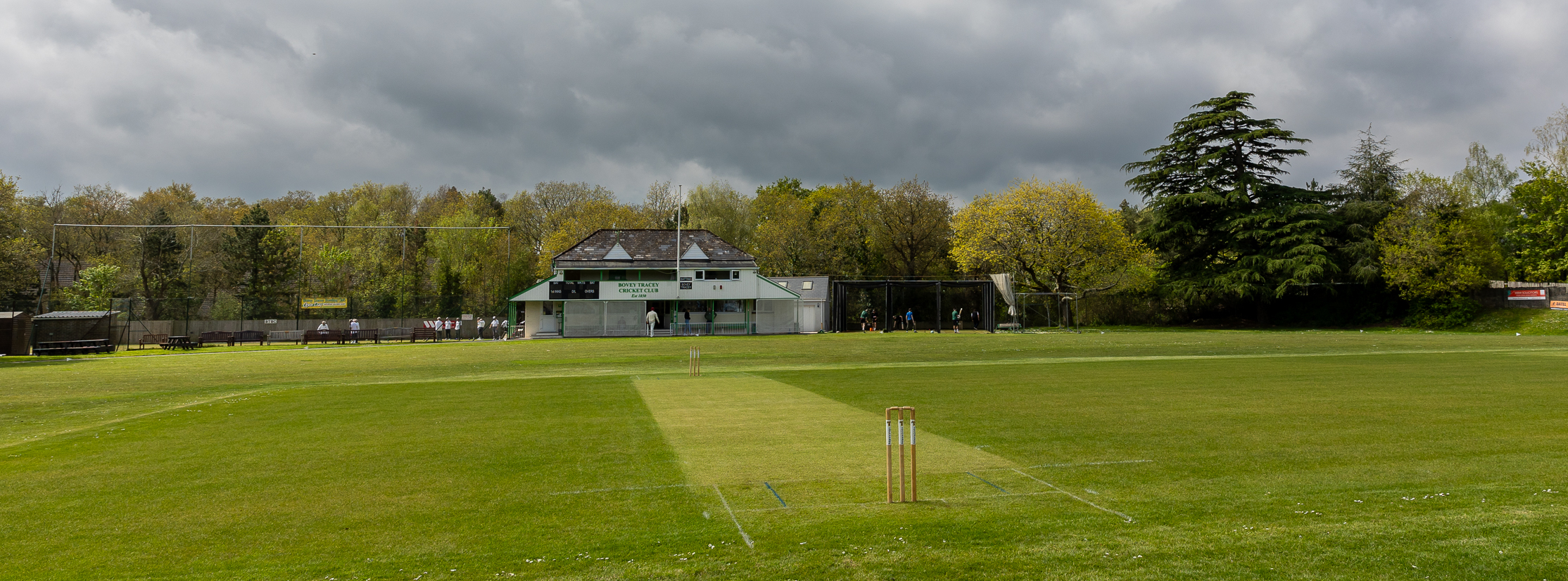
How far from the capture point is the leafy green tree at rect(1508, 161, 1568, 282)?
1734 inches

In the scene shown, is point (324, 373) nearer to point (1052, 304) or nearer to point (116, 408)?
point (116, 408)

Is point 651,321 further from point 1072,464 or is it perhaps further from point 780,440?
point 1072,464

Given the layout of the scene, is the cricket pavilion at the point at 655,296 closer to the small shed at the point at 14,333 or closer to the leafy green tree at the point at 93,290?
the small shed at the point at 14,333

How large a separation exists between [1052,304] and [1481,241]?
2458 centimetres

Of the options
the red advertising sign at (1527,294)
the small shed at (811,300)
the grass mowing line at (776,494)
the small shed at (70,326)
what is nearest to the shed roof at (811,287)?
the small shed at (811,300)

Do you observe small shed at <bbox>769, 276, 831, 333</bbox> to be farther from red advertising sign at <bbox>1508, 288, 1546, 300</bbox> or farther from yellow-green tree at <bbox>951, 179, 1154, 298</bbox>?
red advertising sign at <bbox>1508, 288, 1546, 300</bbox>

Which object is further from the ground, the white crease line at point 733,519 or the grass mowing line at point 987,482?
the grass mowing line at point 987,482

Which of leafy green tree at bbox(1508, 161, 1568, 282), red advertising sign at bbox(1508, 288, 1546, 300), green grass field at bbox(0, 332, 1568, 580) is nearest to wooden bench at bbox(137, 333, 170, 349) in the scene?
green grass field at bbox(0, 332, 1568, 580)

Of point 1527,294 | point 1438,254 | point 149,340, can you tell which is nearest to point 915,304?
point 1438,254

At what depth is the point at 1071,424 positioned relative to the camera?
426 inches

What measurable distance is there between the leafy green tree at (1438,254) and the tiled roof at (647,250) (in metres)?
39.1

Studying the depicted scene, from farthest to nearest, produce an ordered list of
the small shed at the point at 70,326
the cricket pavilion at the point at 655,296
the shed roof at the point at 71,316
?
the cricket pavilion at the point at 655,296 < the shed roof at the point at 71,316 < the small shed at the point at 70,326

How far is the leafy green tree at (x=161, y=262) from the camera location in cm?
5850

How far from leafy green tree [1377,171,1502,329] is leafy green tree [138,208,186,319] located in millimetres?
82330
